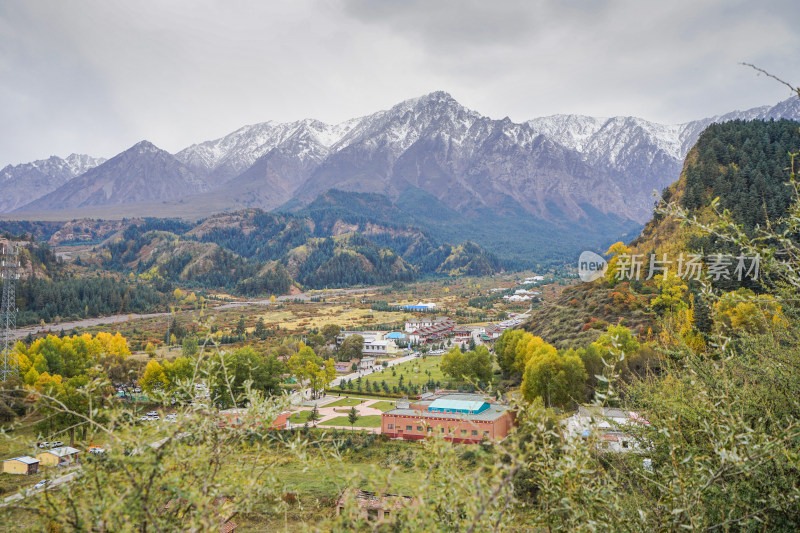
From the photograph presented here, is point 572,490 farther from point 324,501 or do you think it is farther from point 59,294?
point 59,294

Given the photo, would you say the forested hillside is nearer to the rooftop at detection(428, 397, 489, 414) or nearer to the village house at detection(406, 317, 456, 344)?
the rooftop at detection(428, 397, 489, 414)

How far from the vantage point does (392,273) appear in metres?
132

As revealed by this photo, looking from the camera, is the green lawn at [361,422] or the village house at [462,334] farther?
the village house at [462,334]

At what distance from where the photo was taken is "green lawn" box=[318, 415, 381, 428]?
25188mm

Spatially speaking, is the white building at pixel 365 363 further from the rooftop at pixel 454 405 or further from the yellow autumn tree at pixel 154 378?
the rooftop at pixel 454 405

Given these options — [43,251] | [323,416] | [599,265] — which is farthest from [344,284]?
[323,416]

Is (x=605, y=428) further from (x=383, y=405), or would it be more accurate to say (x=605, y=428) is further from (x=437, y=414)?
(x=383, y=405)

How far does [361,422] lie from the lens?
2577 centimetres

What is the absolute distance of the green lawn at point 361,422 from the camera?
25188mm

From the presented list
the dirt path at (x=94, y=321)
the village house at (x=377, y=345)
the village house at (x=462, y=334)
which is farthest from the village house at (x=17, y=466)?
the village house at (x=462, y=334)

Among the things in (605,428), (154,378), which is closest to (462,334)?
(154,378)

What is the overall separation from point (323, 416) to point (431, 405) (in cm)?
735

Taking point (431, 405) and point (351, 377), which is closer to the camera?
point (431, 405)

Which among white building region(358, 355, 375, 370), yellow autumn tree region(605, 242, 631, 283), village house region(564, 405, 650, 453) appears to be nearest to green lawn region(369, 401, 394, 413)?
white building region(358, 355, 375, 370)
